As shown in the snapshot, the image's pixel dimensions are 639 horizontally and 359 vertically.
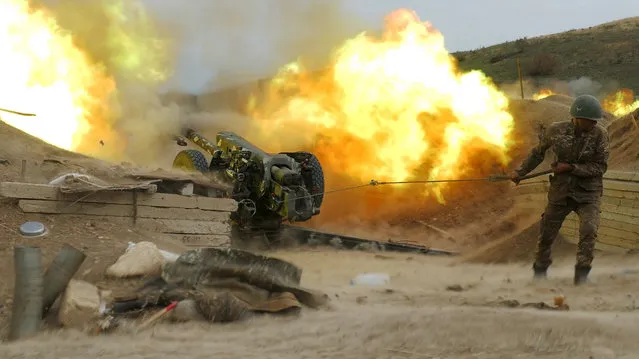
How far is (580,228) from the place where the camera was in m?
6.50

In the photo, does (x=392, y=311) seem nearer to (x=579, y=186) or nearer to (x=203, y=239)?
(x=579, y=186)

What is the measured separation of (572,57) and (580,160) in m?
36.6

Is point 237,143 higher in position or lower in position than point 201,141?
lower

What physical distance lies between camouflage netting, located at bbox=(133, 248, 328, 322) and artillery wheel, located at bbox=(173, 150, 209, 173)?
17.8ft

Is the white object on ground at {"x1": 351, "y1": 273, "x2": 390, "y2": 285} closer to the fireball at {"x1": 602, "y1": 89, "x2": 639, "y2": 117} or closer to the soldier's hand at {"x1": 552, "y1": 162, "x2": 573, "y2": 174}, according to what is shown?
the soldier's hand at {"x1": 552, "y1": 162, "x2": 573, "y2": 174}

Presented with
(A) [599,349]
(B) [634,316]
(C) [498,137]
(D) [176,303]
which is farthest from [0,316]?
(C) [498,137]

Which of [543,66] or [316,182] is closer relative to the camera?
[316,182]

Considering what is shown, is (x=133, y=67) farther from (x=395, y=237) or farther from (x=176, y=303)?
(x=176, y=303)

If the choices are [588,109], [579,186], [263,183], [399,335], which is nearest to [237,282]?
[399,335]

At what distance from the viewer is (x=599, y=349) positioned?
368 cm

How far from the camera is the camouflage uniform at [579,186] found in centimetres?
640

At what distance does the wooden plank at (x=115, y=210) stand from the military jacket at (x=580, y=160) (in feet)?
13.3

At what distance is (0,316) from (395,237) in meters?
10.7

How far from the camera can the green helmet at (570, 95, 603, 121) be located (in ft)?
21.4
